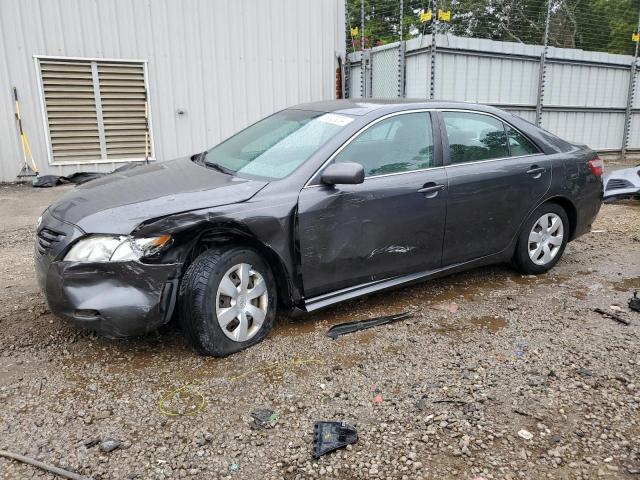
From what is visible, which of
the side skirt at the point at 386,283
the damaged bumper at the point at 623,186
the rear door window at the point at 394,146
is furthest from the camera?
the damaged bumper at the point at 623,186

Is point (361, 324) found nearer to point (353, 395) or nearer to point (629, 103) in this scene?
point (353, 395)

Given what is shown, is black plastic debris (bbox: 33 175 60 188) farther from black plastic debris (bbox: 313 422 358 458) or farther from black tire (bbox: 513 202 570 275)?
black plastic debris (bbox: 313 422 358 458)

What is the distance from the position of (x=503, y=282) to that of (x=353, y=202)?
6.47 ft

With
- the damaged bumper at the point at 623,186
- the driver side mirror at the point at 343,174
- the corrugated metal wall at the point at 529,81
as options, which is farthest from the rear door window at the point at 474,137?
the corrugated metal wall at the point at 529,81

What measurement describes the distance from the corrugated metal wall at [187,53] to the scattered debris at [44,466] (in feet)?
28.7

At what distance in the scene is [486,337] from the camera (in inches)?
142

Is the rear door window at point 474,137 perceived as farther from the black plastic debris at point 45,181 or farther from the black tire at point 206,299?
the black plastic debris at point 45,181

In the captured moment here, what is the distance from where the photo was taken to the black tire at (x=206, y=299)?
3037 mm

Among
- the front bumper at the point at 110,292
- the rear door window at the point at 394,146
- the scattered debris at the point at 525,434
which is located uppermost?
the rear door window at the point at 394,146

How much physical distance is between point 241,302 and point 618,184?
745 cm

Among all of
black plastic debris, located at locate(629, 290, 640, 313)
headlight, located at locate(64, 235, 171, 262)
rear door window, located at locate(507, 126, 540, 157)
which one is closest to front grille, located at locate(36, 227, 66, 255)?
headlight, located at locate(64, 235, 171, 262)

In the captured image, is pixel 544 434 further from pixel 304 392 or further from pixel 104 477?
pixel 104 477

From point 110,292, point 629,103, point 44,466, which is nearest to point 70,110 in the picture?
point 110,292

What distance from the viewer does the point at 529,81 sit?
12.7 metres
